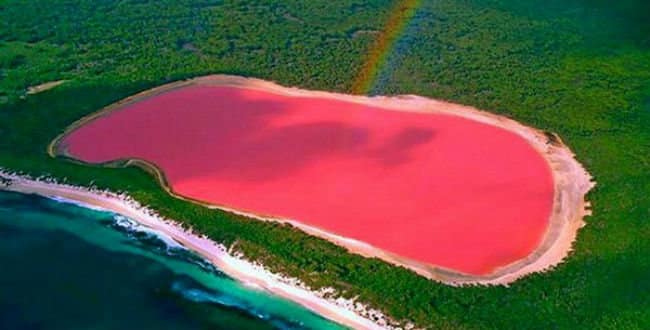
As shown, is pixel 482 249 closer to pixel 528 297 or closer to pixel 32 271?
pixel 528 297

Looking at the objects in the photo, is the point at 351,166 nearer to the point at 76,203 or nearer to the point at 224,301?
the point at 224,301

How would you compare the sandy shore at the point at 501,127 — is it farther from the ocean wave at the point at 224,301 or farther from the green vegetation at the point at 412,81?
the ocean wave at the point at 224,301

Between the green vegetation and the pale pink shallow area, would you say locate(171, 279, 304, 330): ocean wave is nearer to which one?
the green vegetation

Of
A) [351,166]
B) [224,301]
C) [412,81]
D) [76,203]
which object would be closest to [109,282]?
[224,301]

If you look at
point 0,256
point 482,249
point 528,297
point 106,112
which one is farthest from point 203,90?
point 528,297

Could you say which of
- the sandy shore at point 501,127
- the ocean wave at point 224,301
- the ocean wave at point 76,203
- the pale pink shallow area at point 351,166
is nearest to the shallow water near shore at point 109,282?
the ocean wave at point 224,301

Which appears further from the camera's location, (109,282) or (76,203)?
(76,203)

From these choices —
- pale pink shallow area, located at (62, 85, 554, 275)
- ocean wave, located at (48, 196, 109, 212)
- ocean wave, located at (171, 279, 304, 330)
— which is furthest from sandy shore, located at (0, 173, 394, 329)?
pale pink shallow area, located at (62, 85, 554, 275)
